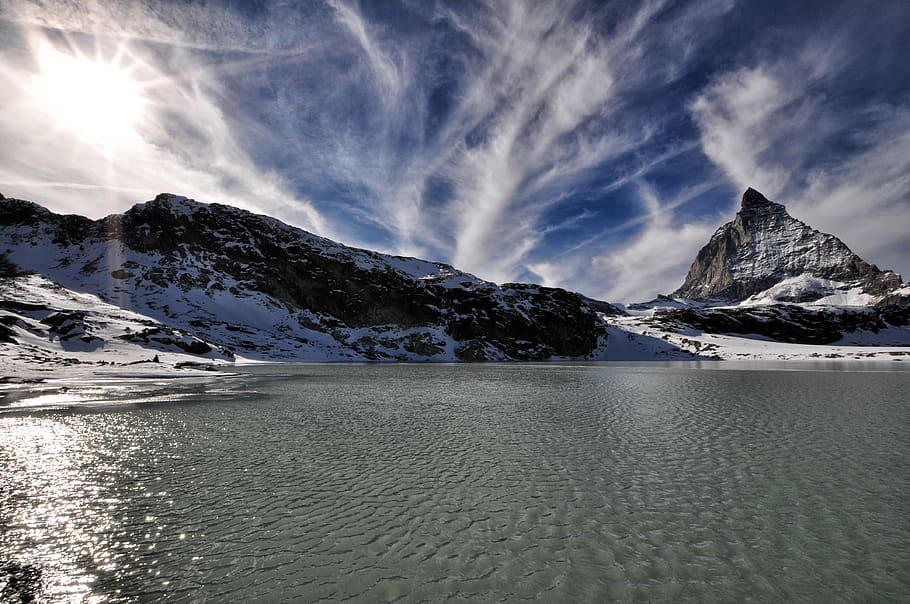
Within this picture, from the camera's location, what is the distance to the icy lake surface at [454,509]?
8.48 m

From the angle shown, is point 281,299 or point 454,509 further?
point 281,299

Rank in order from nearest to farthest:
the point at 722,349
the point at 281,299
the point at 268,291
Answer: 1. the point at 722,349
2. the point at 281,299
3. the point at 268,291

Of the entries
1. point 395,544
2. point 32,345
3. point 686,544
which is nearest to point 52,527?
point 395,544

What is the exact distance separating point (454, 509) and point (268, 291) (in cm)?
18174

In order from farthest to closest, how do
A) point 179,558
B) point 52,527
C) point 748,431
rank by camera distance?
point 748,431
point 52,527
point 179,558

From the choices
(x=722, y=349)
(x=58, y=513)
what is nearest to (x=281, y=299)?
(x=58, y=513)

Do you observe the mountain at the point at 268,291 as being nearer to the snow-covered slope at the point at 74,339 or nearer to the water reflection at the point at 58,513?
the snow-covered slope at the point at 74,339

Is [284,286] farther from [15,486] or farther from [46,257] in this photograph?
[15,486]

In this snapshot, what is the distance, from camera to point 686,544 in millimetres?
10156

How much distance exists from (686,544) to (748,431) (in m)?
16.8

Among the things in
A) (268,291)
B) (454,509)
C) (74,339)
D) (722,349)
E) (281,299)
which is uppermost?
(268,291)

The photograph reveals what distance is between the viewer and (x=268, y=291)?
174 meters

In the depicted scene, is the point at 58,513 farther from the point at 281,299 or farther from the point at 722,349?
the point at 722,349

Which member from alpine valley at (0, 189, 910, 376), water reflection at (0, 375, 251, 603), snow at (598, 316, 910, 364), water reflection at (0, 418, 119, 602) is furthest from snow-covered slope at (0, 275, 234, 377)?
snow at (598, 316, 910, 364)
